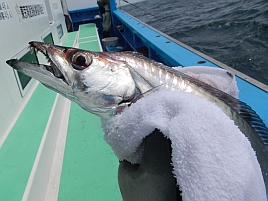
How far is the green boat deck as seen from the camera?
124 cm

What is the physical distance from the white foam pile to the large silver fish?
145 mm

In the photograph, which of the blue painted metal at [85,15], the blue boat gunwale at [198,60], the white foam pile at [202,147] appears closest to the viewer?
the white foam pile at [202,147]

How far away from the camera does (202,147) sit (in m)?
0.50

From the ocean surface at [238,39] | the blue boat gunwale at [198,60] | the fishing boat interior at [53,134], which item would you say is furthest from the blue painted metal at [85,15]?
the fishing boat interior at [53,134]

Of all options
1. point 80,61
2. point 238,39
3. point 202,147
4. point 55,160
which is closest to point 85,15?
point 238,39

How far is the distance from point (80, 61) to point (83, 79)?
0.21 ft

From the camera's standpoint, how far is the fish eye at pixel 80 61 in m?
0.73

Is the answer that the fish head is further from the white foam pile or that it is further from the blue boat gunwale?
the blue boat gunwale

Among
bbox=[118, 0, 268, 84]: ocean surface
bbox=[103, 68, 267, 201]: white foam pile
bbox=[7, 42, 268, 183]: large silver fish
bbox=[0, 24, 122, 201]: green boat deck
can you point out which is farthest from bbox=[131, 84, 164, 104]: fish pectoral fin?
bbox=[118, 0, 268, 84]: ocean surface

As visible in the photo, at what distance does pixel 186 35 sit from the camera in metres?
5.46

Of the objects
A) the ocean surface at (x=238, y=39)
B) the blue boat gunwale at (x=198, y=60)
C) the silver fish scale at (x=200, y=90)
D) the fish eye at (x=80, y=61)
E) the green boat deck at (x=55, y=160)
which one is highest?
the fish eye at (x=80, y=61)

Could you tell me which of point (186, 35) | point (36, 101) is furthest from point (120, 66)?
point (186, 35)

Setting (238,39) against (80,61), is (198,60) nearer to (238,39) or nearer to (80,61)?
(80,61)

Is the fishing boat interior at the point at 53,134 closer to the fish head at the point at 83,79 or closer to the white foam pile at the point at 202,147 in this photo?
the white foam pile at the point at 202,147
